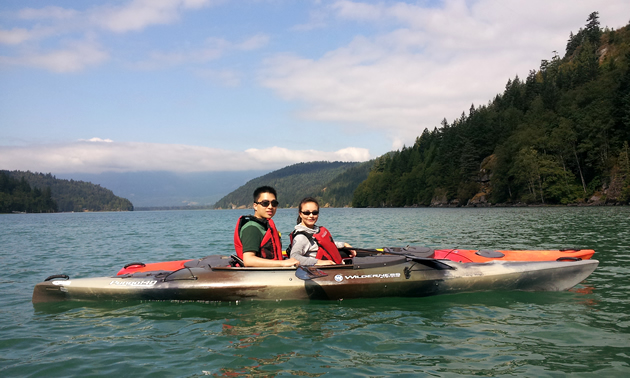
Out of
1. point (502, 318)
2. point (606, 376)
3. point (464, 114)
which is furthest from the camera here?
point (464, 114)

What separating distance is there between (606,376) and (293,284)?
4942mm

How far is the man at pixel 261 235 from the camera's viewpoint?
7480mm

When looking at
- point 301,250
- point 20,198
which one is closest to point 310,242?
point 301,250

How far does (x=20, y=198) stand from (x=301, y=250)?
585 ft

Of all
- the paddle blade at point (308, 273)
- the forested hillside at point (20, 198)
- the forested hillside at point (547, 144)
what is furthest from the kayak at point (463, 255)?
the forested hillside at point (20, 198)

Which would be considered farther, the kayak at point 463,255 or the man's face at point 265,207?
the kayak at point 463,255

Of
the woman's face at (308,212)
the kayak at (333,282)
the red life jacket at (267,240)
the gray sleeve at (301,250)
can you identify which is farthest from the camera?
the gray sleeve at (301,250)

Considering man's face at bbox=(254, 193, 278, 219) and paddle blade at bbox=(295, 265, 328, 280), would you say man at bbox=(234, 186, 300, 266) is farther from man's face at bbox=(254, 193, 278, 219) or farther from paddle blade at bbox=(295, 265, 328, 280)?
paddle blade at bbox=(295, 265, 328, 280)

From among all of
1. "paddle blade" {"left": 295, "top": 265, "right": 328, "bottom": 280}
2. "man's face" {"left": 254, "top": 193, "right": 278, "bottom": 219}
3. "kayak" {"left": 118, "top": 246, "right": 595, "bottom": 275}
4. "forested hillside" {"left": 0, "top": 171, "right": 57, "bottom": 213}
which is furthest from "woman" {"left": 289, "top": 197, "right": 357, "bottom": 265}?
"forested hillside" {"left": 0, "top": 171, "right": 57, "bottom": 213}

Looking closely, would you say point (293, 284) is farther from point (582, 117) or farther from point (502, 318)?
point (582, 117)

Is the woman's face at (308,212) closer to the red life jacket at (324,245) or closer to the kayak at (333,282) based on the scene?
the red life jacket at (324,245)

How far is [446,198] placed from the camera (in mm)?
84875

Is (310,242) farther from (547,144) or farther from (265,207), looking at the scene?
(547,144)

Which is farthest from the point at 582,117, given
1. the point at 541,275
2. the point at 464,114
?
the point at 541,275
